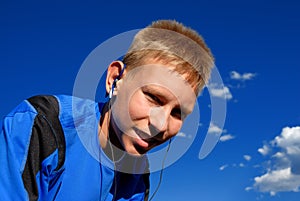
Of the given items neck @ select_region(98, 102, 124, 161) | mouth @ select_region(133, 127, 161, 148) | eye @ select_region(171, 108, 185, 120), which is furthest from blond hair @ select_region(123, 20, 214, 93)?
mouth @ select_region(133, 127, 161, 148)

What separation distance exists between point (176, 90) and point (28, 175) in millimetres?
1291

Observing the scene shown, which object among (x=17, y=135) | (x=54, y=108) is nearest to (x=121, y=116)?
(x=54, y=108)

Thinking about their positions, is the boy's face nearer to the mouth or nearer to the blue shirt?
the mouth

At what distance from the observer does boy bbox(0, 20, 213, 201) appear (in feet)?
9.64

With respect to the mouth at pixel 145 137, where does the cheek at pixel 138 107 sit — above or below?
above

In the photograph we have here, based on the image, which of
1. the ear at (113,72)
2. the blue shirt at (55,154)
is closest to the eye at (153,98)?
the ear at (113,72)

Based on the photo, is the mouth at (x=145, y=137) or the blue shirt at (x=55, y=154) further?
the mouth at (x=145, y=137)

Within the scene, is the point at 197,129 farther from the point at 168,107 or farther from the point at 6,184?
the point at 6,184

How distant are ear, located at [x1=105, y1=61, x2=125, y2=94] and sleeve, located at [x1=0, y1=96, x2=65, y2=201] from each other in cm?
64

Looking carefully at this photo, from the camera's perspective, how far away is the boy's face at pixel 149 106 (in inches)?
136

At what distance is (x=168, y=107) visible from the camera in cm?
345

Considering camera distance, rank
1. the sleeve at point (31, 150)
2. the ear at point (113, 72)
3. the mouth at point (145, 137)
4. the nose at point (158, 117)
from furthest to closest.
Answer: the ear at point (113, 72)
the mouth at point (145, 137)
the nose at point (158, 117)
the sleeve at point (31, 150)

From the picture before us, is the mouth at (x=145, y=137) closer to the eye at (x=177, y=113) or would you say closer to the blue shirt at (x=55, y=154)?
the eye at (x=177, y=113)

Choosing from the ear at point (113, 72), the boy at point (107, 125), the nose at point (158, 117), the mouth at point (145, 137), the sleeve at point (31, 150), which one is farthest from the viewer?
the ear at point (113, 72)
